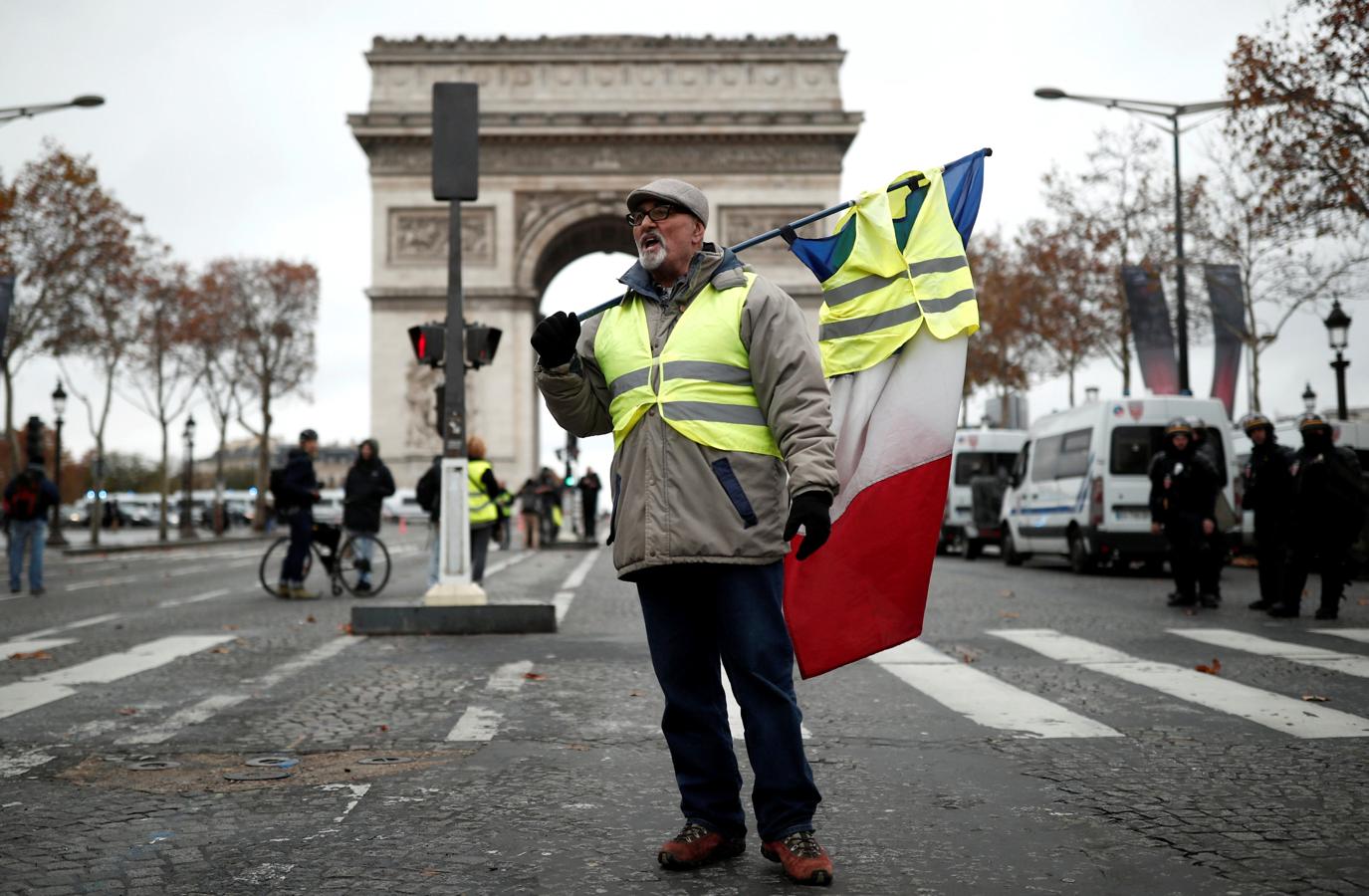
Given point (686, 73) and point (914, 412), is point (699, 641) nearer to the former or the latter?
point (914, 412)

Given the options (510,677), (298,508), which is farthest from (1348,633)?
(298,508)

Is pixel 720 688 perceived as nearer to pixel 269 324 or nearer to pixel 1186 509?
pixel 1186 509

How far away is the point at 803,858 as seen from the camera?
3832 millimetres

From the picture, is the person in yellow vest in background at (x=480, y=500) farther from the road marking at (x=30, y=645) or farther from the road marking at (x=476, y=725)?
the road marking at (x=476, y=725)

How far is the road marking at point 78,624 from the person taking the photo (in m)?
11.4

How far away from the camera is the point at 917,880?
12.7 feet

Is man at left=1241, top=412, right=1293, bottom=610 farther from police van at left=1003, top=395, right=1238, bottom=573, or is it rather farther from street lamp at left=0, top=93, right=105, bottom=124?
street lamp at left=0, top=93, right=105, bottom=124

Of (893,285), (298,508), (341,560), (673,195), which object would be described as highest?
(673,195)

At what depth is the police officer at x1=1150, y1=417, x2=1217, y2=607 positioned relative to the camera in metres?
13.1

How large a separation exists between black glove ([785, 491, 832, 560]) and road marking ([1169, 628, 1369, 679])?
530cm

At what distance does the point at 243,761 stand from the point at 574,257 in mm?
51731

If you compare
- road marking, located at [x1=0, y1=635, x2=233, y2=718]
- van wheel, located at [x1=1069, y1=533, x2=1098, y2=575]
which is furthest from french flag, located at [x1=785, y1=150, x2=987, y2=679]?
van wheel, located at [x1=1069, y1=533, x2=1098, y2=575]

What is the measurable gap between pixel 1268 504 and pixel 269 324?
52428mm

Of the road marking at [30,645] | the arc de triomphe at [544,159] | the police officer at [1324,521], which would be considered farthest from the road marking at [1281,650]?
the arc de triomphe at [544,159]
